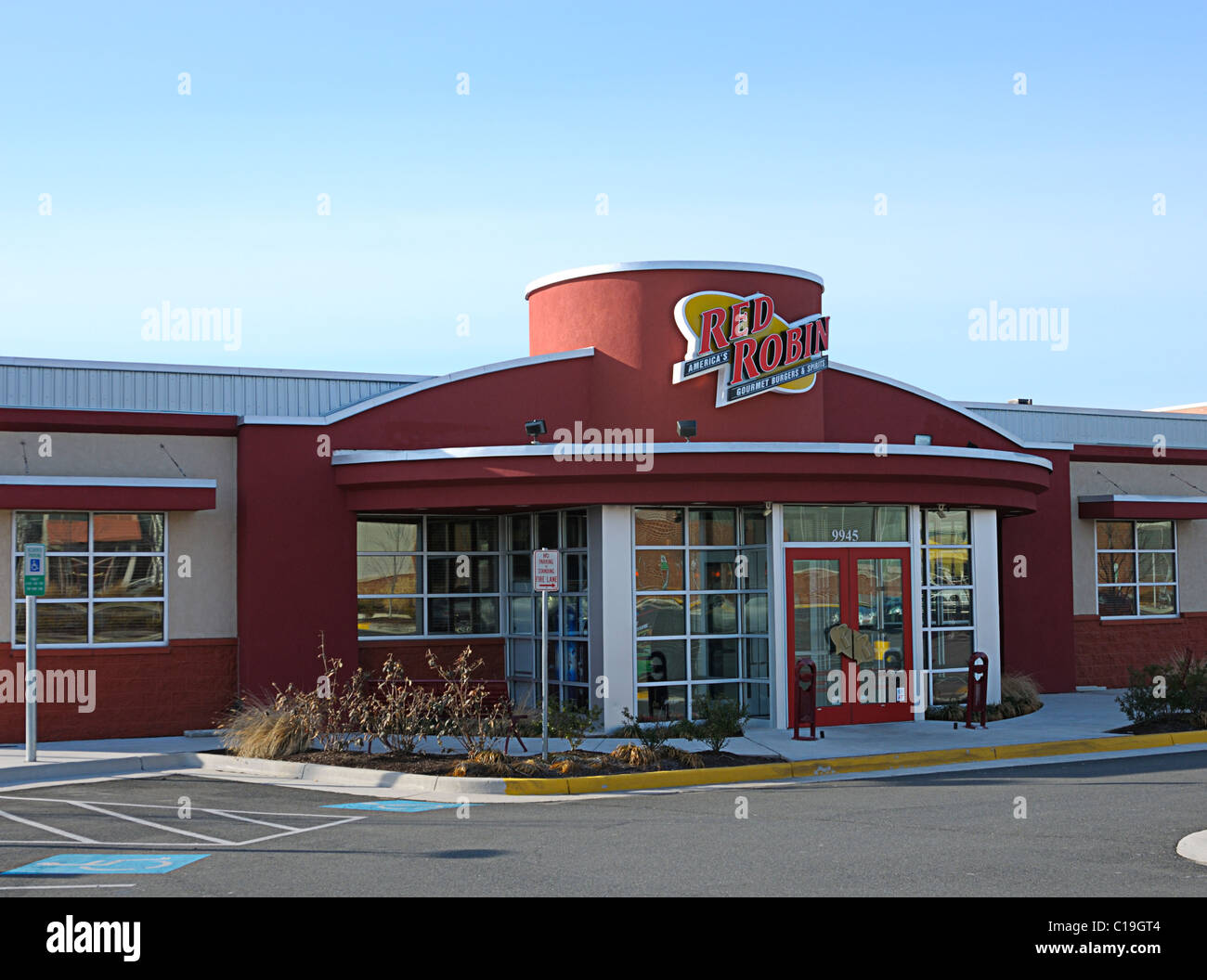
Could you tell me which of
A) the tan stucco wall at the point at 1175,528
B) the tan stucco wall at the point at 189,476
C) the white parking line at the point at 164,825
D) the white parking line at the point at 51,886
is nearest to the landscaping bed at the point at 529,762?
the white parking line at the point at 164,825

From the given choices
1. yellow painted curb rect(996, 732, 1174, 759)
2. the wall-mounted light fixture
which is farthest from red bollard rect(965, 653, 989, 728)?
the wall-mounted light fixture

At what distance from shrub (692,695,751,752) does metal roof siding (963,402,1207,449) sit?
12395 mm

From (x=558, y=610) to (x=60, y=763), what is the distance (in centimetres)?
723

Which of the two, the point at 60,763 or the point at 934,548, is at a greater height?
the point at 934,548

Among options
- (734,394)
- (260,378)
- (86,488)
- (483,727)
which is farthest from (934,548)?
(86,488)

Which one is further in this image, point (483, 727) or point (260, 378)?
point (260, 378)

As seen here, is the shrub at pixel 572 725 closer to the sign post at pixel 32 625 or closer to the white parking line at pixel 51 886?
the sign post at pixel 32 625

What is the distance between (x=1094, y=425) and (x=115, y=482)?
1940 centimetres

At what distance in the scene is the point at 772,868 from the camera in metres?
9.59

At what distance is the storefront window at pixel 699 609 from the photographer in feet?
61.5

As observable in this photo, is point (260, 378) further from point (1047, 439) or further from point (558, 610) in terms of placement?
point (1047, 439)

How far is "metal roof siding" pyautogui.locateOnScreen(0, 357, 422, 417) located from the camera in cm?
1897

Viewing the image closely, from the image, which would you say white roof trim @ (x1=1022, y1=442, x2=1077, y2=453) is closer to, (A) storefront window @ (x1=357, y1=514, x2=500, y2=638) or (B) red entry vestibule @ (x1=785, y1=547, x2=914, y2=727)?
(B) red entry vestibule @ (x1=785, y1=547, x2=914, y2=727)

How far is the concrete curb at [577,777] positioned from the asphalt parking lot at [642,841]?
0.63 meters
